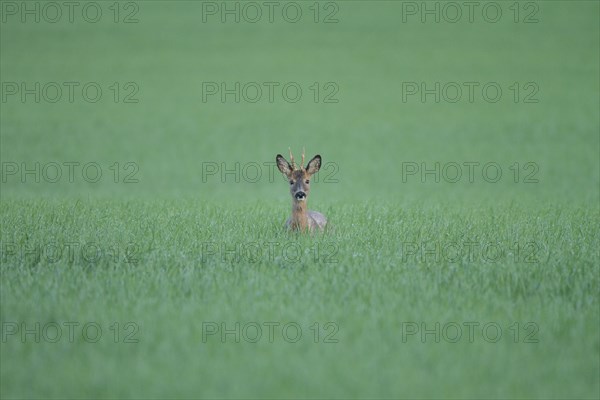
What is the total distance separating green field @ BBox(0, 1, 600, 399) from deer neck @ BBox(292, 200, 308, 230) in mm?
376

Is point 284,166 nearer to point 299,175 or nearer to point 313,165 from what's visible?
point 299,175

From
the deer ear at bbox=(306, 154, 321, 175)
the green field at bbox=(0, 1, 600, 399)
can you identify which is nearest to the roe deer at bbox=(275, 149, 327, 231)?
the deer ear at bbox=(306, 154, 321, 175)

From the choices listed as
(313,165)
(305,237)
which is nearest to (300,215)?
(305,237)

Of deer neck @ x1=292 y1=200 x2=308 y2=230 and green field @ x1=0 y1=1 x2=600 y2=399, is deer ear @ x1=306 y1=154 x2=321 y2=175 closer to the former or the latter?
deer neck @ x1=292 y1=200 x2=308 y2=230

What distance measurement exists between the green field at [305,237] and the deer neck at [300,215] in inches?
14.8

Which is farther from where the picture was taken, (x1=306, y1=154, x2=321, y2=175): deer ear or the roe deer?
(x1=306, y1=154, x2=321, y2=175): deer ear

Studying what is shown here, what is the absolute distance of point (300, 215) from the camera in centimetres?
1208

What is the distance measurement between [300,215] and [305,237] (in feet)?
1.90

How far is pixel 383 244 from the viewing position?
11.1 meters

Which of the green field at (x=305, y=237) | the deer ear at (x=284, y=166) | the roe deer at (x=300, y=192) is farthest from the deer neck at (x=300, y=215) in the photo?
the deer ear at (x=284, y=166)

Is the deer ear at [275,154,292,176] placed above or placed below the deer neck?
above

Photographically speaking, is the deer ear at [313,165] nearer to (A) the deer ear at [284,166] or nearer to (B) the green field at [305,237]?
(A) the deer ear at [284,166]

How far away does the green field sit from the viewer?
6.54m

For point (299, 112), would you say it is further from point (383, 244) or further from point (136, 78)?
point (383, 244)
